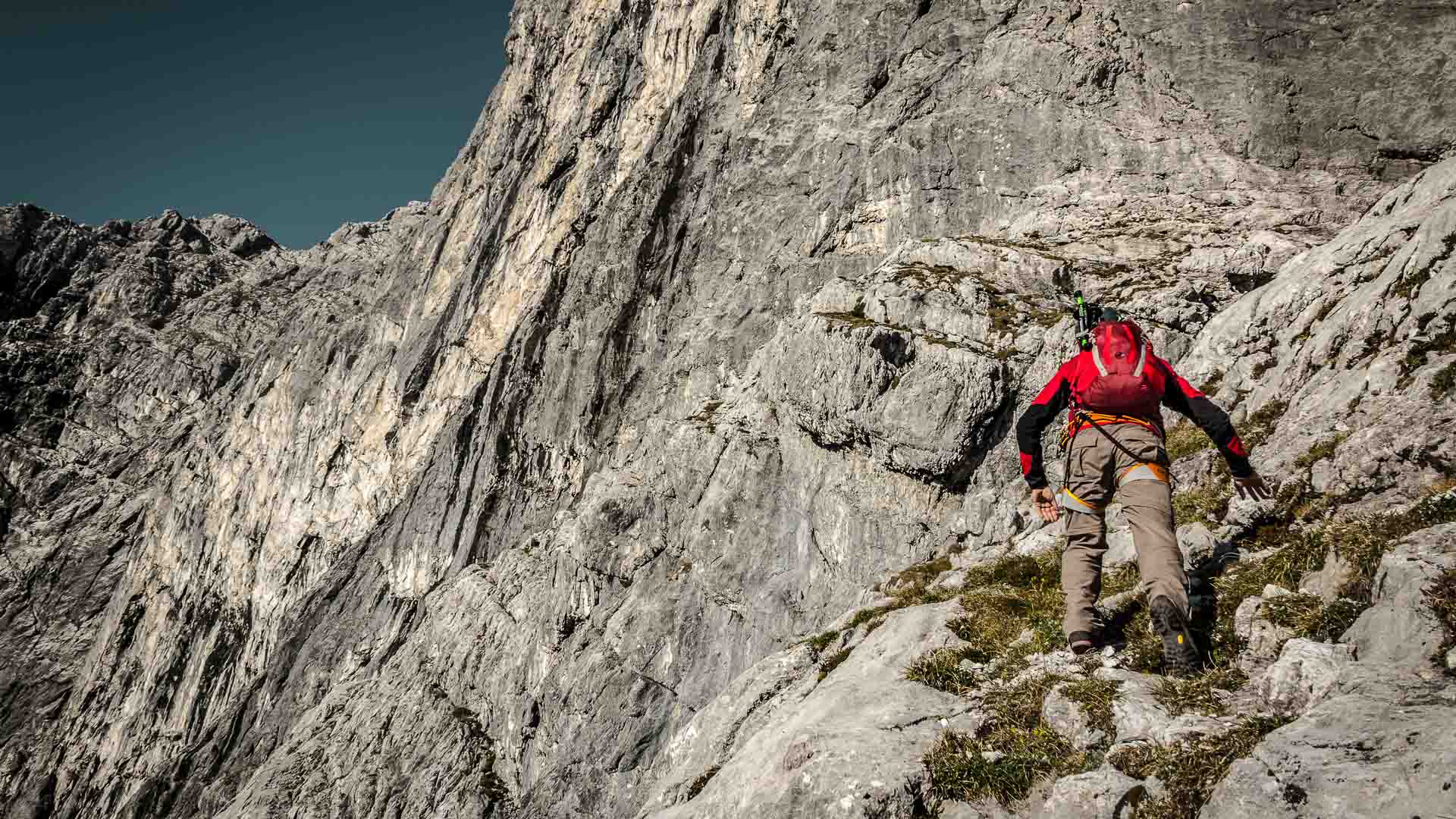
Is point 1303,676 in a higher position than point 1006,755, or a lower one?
higher

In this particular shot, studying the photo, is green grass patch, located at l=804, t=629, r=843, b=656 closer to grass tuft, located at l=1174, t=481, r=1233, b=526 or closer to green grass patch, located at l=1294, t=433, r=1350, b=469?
grass tuft, located at l=1174, t=481, r=1233, b=526

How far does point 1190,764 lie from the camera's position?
5.51m

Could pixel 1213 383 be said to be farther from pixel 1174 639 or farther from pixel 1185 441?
pixel 1174 639

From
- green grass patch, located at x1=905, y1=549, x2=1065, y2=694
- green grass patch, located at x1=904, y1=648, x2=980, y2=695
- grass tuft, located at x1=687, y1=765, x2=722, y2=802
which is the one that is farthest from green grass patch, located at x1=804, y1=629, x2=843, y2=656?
green grass patch, located at x1=904, y1=648, x2=980, y2=695

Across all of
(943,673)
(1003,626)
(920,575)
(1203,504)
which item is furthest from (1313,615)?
(920,575)

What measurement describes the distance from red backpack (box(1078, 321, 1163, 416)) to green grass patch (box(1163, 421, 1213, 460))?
374 centimetres

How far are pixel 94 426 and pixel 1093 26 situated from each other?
93988 mm

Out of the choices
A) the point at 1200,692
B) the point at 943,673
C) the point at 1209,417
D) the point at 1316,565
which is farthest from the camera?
the point at 943,673

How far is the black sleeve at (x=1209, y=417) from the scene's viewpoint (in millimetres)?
7793

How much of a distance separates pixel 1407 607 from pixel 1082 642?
8.40ft

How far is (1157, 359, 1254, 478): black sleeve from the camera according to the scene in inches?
307

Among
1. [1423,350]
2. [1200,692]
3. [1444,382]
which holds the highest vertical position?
[1423,350]

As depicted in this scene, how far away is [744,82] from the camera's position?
117 ft

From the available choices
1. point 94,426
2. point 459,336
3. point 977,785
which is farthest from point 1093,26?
point 94,426
